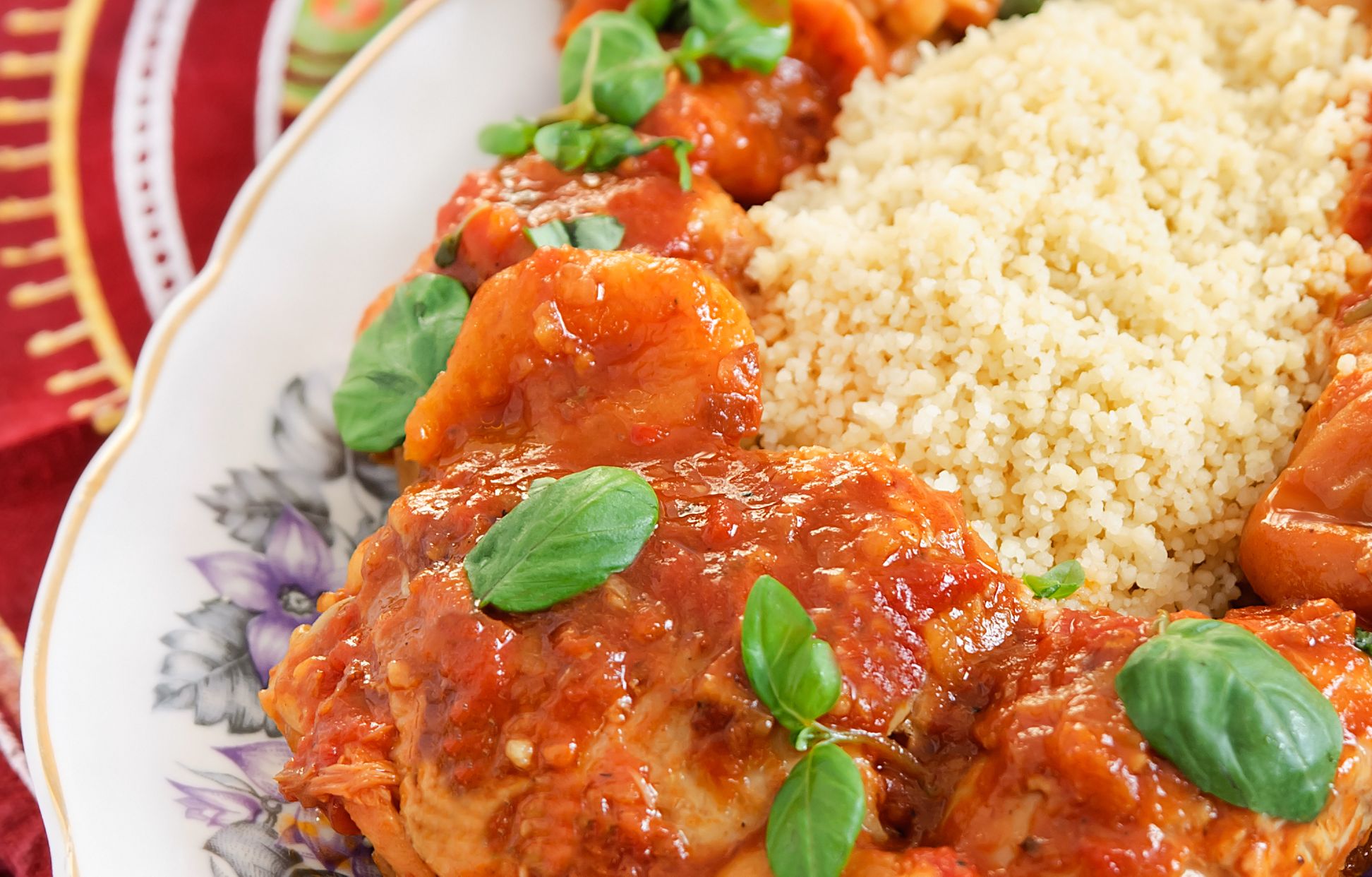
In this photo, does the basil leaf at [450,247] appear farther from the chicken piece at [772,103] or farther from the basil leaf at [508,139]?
the chicken piece at [772,103]

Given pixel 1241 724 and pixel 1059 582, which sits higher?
pixel 1241 724

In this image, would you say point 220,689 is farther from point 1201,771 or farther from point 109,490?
point 1201,771

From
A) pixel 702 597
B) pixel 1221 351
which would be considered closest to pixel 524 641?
pixel 702 597

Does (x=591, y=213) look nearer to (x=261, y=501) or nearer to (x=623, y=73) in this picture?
(x=623, y=73)

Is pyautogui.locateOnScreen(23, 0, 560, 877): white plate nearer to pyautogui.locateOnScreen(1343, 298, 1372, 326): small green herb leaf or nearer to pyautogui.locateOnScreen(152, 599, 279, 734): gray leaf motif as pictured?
pyautogui.locateOnScreen(152, 599, 279, 734): gray leaf motif

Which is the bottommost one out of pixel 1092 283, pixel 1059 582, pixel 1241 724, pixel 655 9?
pixel 1059 582

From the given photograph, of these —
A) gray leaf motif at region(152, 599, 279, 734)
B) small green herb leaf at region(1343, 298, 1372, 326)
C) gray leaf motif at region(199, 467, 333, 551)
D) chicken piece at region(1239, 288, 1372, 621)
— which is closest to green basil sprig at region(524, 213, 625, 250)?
gray leaf motif at region(199, 467, 333, 551)

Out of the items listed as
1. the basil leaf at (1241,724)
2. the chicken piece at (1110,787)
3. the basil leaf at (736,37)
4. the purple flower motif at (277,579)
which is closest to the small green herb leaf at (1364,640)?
the chicken piece at (1110,787)

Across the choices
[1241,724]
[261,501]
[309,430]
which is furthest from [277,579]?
[1241,724]
